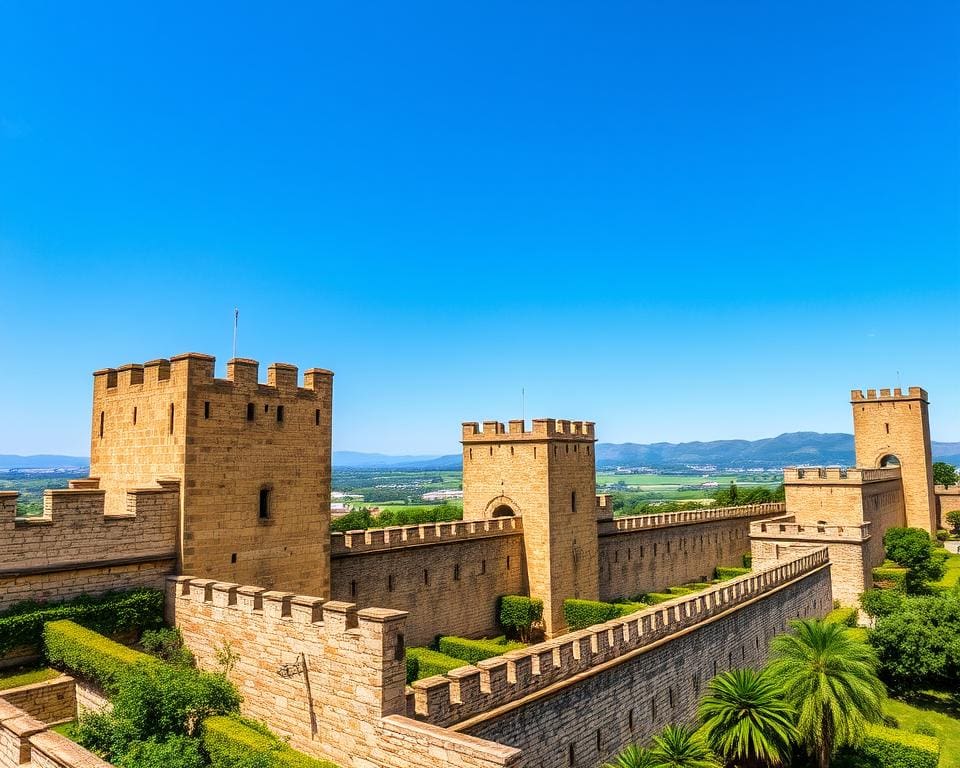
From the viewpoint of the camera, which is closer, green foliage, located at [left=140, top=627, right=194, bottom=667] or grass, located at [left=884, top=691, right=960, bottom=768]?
green foliage, located at [left=140, top=627, right=194, bottom=667]

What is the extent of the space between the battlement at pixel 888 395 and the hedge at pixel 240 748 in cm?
5380

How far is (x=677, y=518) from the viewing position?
1479 inches

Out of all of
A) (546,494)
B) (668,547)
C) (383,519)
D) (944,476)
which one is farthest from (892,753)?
(944,476)

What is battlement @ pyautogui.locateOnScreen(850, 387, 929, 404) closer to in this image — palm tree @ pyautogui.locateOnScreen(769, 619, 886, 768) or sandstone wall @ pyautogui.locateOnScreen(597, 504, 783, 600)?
sandstone wall @ pyautogui.locateOnScreen(597, 504, 783, 600)

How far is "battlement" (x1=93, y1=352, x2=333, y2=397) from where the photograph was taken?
1609cm

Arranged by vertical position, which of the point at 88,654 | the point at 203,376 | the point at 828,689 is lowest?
the point at 828,689

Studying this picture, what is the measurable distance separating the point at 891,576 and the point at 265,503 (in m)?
36.1

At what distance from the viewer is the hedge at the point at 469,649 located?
22.2 meters

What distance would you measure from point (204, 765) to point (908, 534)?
45.2 metres

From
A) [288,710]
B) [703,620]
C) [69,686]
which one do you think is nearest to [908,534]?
[703,620]

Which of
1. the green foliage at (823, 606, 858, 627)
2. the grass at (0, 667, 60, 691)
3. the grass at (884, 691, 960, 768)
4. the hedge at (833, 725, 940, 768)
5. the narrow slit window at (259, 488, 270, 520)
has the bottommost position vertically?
the grass at (884, 691, 960, 768)

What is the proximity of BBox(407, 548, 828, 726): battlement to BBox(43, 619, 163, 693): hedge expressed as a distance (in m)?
5.13

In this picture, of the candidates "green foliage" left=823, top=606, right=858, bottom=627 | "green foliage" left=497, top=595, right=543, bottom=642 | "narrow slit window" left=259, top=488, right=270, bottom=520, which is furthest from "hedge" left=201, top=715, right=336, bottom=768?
"green foliage" left=823, top=606, right=858, bottom=627

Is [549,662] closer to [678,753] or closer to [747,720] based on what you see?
[678,753]
